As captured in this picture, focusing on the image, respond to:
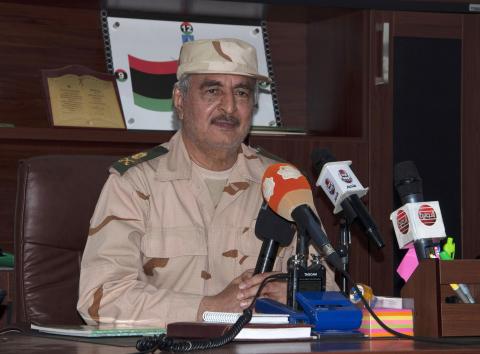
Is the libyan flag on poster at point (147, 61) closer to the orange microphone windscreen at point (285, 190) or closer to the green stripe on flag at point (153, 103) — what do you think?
the green stripe on flag at point (153, 103)

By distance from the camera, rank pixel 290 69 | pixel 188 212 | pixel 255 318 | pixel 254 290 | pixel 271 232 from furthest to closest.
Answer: pixel 290 69
pixel 188 212
pixel 254 290
pixel 271 232
pixel 255 318

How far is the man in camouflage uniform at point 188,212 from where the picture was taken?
8.01ft

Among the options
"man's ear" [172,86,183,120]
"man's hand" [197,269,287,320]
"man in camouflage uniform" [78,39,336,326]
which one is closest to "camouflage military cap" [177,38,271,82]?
"man in camouflage uniform" [78,39,336,326]

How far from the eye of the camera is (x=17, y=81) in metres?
3.46

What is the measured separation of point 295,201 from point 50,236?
93 centimetres

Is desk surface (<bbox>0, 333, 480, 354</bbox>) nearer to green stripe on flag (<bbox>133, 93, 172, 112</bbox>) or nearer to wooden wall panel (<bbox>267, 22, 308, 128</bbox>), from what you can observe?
green stripe on flag (<bbox>133, 93, 172, 112</bbox>)

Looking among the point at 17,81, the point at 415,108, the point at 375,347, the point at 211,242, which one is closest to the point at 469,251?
the point at 415,108

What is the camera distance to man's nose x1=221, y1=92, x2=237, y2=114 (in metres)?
2.81

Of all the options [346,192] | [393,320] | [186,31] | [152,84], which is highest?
[186,31]

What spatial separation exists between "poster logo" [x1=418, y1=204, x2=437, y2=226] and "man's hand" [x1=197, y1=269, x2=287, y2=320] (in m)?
0.53

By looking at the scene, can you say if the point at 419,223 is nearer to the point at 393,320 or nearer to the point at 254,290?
the point at 393,320

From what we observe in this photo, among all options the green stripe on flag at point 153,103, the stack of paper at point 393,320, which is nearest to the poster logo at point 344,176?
the stack of paper at point 393,320

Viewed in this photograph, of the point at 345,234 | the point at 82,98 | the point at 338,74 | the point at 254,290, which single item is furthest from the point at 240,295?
the point at 338,74

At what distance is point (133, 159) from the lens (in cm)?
278
